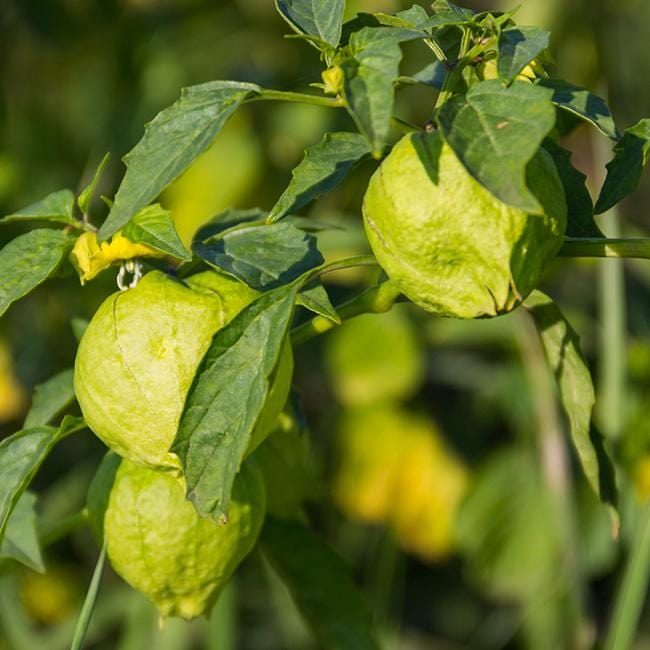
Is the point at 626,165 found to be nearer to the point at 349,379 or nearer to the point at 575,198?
the point at 575,198

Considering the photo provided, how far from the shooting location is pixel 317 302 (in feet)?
2.24

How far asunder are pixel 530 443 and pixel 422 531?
0.24 m

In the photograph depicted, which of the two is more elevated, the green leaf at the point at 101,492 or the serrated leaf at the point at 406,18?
the serrated leaf at the point at 406,18

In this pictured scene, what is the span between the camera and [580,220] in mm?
745

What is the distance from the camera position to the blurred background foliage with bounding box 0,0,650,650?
68.2 inches

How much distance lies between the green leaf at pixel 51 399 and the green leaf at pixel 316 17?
323 millimetres

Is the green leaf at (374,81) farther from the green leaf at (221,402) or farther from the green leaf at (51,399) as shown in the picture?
the green leaf at (51,399)

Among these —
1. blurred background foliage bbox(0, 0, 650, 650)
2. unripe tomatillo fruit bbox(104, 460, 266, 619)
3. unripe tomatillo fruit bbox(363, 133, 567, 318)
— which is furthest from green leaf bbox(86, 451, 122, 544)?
blurred background foliage bbox(0, 0, 650, 650)

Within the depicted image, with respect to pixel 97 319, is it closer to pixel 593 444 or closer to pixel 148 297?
pixel 148 297

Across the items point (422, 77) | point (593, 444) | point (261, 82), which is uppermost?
point (422, 77)

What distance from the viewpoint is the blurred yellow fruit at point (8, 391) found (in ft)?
5.91

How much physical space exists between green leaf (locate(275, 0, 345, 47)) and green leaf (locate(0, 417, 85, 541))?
0.28 m

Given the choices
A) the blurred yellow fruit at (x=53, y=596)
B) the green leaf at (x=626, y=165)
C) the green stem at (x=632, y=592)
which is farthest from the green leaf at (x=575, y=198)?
the blurred yellow fruit at (x=53, y=596)

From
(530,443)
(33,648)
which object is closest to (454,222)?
(33,648)
